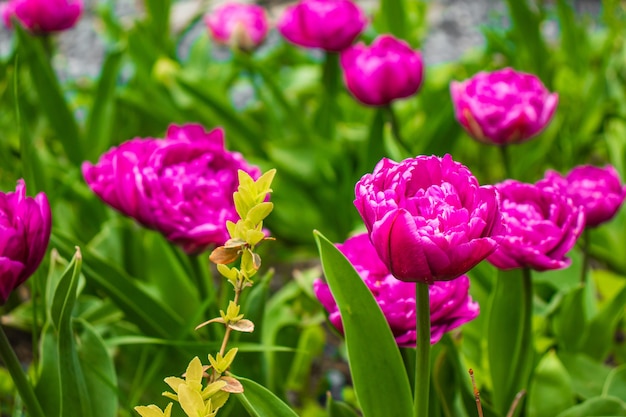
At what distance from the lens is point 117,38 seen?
256cm

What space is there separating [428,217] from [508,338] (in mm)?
438

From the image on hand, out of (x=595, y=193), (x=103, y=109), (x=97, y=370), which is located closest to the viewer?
(x=97, y=370)

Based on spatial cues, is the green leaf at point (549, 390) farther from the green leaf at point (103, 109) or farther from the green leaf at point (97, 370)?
the green leaf at point (103, 109)

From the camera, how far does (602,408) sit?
98cm

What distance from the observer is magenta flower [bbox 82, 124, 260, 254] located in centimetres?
101

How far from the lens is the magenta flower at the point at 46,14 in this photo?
1879 millimetres

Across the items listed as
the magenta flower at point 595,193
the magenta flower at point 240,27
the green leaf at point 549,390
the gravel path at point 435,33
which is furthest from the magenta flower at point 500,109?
the gravel path at point 435,33

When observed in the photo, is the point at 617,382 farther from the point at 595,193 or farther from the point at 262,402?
the point at 262,402

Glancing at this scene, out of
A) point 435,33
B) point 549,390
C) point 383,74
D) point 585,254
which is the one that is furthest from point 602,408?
point 435,33

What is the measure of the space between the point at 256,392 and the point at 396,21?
152 centimetres

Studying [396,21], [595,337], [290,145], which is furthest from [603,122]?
[595,337]

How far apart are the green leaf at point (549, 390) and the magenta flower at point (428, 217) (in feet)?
1.46

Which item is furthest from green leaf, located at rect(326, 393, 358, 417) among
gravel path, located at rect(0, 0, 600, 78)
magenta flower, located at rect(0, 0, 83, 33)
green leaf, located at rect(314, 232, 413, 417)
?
gravel path, located at rect(0, 0, 600, 78)

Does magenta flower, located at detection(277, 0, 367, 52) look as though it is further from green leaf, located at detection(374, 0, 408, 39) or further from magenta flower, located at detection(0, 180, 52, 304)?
magenta flower, located at detection(0, 180, 52, 304)
